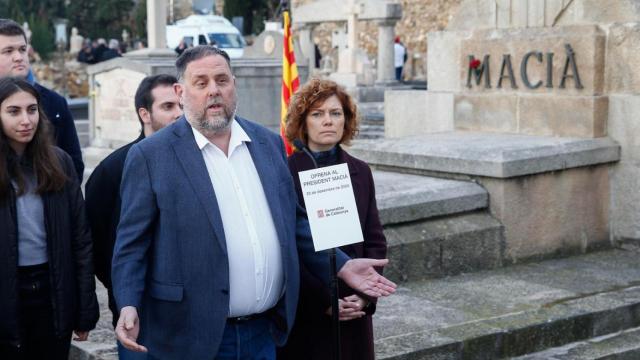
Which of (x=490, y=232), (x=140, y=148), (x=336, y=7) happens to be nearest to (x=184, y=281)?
(x=140, y=148)

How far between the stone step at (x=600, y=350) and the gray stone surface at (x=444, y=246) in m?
1.09

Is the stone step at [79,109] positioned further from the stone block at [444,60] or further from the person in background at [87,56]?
the stone block at [444,60]

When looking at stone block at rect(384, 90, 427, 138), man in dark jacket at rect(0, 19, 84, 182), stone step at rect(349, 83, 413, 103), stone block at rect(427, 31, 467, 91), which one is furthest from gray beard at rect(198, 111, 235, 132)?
stone step at rect(349, 83, 413, 103)

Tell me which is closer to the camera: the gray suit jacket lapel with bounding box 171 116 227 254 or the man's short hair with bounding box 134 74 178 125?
the gray suit jacket lapel with bounding box 171 116 227 254

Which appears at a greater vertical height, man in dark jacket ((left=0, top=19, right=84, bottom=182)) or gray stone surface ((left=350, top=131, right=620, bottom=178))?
man in dark jacket ((left=0, top=19, right=84, bottom=182))

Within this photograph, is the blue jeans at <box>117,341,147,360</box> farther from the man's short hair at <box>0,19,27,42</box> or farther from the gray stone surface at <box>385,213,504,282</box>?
the gray stone surface at <box>385,213,504,282</box>

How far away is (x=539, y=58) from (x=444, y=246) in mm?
2051

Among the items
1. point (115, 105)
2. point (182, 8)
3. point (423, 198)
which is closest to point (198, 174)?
point (423, 198)

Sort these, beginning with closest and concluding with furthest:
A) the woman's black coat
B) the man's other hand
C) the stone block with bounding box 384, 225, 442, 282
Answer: the man's other hand
the woman's black coat
the stone block with bounding box 384, 225, 442, 282

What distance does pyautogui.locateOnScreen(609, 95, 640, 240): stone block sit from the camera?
771 cm

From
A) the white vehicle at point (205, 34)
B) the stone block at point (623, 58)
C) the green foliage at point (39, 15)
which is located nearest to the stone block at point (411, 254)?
the stone block at point (623, 58)

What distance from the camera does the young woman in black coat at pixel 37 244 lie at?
413 cm

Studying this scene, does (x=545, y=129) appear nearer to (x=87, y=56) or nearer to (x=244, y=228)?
(x=244, y=228)

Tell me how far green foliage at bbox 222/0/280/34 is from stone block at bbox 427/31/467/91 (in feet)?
138
